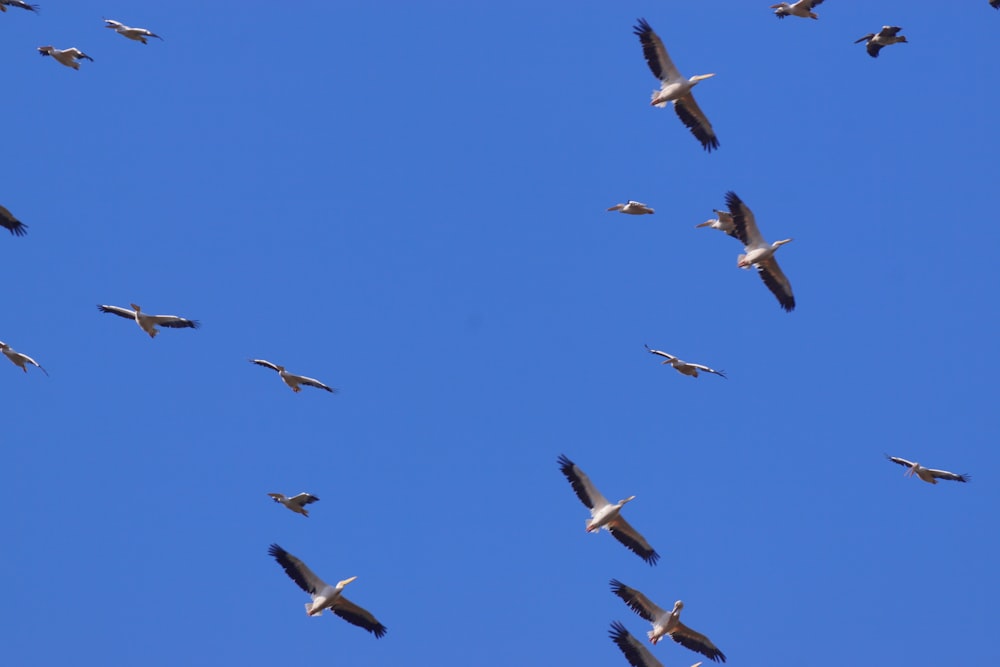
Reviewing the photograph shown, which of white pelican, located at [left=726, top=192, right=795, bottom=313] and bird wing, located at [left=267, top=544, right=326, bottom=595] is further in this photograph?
white pelican, located at [left=726, top=192, right=795, bottom=313]

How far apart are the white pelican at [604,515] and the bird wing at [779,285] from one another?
573 centimetres

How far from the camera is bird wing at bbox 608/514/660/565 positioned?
33906 mm

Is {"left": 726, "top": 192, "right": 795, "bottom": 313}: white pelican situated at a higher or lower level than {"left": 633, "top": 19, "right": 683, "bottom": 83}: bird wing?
lower

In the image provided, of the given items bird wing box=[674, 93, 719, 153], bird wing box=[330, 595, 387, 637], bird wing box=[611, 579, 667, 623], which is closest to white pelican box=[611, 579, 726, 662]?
bird wing box=[611, 579, 667, 623]

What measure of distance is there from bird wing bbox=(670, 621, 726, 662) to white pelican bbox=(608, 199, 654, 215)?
8.98 metres

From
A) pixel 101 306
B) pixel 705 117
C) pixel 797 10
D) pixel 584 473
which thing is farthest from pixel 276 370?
pixel 797 10

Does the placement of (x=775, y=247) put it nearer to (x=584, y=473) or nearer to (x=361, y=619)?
(x=584, y=473)

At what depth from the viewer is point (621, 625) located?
33625 mm

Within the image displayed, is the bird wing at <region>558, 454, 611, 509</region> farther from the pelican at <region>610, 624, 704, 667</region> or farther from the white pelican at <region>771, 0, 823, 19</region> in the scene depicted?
the white pelican at <region>771, 0, 823, 19</region>

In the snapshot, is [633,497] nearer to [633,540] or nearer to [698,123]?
[633,540]

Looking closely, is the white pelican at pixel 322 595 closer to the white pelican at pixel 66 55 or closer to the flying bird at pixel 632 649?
the flying bird at pixel 632 649

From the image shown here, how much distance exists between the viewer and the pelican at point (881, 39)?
36.0 metres

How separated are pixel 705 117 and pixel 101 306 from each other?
519 inches

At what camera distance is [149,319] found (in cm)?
3409
